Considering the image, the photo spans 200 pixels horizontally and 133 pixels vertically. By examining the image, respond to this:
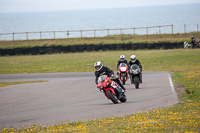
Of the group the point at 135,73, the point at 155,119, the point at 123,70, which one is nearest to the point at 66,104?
the point at 135,73

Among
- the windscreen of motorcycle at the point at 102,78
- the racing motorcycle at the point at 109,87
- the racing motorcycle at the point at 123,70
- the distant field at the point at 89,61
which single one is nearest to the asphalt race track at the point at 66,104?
the racing motorcycle at the point at 109,87

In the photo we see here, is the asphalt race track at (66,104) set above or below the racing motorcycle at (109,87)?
below

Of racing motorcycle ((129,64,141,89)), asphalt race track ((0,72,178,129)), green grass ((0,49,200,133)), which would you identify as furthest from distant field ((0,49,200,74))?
asphalt race track ((0,72,178,129))

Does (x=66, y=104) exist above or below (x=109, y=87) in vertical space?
below

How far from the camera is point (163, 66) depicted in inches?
1174

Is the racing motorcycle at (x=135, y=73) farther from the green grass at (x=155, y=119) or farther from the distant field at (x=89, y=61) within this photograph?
the distant field at (x=89, y=61)

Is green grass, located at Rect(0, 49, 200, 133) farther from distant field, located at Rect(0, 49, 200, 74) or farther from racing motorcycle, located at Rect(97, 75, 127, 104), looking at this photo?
racing motorcycle, located at Rect(97, 75, 127, 104)

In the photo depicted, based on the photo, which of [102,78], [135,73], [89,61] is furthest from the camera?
[89,61]

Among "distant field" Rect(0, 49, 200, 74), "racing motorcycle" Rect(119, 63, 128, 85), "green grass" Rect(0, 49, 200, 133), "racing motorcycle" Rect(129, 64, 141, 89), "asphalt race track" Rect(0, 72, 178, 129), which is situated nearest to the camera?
"green grass" Rect(0, 49, 200, 133)

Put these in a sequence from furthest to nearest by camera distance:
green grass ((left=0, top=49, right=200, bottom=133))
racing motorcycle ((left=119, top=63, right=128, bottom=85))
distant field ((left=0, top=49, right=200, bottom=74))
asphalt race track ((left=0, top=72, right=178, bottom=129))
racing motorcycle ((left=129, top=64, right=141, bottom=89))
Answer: distant field ((left=0, top=49, right=200, bottom=74)) < racing motorcycle ((left=119, top=63, right=128, bottom=85)) < racing motorcycle ((left=129, top=64, right=141, bottom=89)) < asphalt race track ((left=0, top=72, right=178, bottom=129)) < green grass ((left=0, top=49, right=200, bottom=133))

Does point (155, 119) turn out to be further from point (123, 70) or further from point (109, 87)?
point (123, 70)

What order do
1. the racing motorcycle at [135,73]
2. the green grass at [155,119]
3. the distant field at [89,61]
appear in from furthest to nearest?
1. the distant field at [89,61]
2. the racing motorcycle at [135,73]
3. the green grass at [155,119]

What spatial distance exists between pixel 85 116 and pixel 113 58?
2606cm

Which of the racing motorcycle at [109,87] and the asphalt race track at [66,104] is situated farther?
the racing motorcycle at [109,87]
